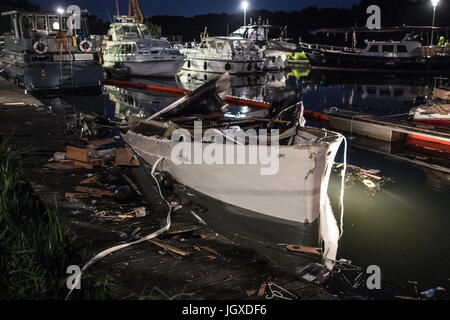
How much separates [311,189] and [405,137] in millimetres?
7908

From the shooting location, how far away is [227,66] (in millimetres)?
32375

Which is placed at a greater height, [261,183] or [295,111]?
[295,111]

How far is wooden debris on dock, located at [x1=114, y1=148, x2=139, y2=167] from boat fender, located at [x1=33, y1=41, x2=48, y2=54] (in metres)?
13.4

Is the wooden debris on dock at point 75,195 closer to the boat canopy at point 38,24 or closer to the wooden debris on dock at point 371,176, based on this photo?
the wooden debris on dock at point 371,176

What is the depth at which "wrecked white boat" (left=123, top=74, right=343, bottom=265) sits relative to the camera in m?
5.89

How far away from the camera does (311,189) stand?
19.3 feet

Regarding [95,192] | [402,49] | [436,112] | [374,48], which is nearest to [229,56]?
[374,48]

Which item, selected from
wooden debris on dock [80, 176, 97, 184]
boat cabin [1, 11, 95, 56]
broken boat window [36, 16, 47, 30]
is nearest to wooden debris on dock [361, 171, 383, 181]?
wooden debris on dock [80, 176, 97, 184]

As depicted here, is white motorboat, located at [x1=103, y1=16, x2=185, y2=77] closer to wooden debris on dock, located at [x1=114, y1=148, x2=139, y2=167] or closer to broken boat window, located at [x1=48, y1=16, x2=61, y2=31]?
broken boat window, located at [x1=48, y1=16, x2=61, y2=31]

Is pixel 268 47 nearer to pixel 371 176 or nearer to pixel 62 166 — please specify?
pixel 371 176
